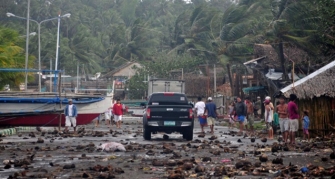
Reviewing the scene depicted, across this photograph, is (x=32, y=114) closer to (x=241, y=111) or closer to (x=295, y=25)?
(x=241, y=111)

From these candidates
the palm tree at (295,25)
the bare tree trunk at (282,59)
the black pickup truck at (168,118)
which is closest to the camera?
the black pickup truck at (168,118)

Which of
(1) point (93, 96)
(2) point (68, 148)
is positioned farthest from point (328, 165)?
(1) point (93, 96)

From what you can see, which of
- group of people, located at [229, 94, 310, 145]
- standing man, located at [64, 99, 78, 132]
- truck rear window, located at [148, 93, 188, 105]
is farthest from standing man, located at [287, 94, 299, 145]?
standing man, located at [64, 99, 78, 132]

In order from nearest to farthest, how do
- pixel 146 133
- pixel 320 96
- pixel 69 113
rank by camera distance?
1. pixel 146 133
2. pixel 320 96
3. pixel 69 113

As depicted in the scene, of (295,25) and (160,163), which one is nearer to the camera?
(160,163)

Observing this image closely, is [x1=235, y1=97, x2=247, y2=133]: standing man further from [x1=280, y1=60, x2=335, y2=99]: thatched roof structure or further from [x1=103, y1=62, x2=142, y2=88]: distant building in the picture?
[x1=103, y1=62, x2=142, y2=88]: distant building

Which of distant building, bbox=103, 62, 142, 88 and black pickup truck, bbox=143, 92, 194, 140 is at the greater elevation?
distant building, bbox=103, 62, 142, 88

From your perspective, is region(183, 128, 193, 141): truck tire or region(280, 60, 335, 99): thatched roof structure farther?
region(280, 60, 335, 99): thatched roof structure

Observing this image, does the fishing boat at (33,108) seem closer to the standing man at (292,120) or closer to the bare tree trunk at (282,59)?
the standing man at (292,120)

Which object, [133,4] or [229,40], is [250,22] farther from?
[133,4]

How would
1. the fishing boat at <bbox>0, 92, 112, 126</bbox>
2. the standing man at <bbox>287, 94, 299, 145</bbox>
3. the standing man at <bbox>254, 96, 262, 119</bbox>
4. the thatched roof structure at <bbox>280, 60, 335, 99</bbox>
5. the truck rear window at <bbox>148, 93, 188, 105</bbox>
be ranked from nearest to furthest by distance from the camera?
1. the standing man at <bbox>287, 94, 299, 145</bbox>
2. the thatched roof structure at <bbox>280, 60, 335, 99</bbox>
3. the truck rear window at <bbox>148, 93, 188, 105</bbox>
4. the fishing boat at <bbox>0, 92, 112, 126</bbox>
5. the standing man at <bbox>254, 96, 262, 119</bbox>

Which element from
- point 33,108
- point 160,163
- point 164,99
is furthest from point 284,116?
point 33,108

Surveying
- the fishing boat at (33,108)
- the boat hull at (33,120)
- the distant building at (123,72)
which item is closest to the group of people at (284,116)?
the fishing boat at (33,108)

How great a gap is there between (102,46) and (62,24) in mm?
8468
